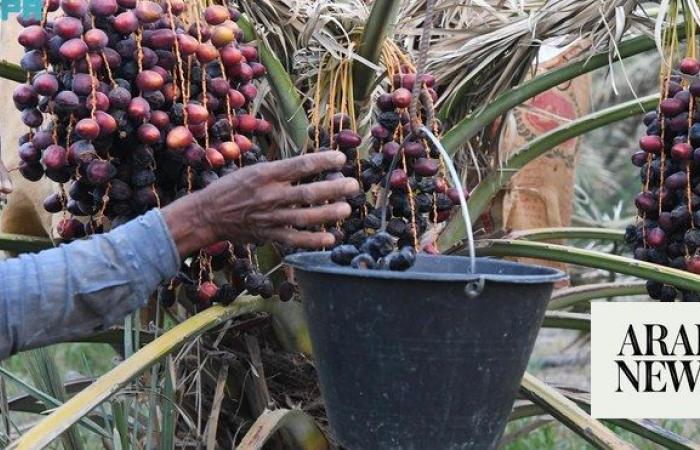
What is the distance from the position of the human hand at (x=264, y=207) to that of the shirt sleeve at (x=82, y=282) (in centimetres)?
4

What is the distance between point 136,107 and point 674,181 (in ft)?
3.13

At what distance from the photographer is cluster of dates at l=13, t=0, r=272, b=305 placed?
1730 mm

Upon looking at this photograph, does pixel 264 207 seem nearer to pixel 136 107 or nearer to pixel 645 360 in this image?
pixel 136 107

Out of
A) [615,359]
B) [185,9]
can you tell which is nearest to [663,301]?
[615,359]

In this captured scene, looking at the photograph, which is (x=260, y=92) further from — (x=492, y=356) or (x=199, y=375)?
A: (x=492, y=356)

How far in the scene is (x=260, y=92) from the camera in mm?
2086

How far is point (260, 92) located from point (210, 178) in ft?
1.08

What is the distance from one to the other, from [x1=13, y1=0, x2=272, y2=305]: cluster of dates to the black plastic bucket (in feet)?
1.02

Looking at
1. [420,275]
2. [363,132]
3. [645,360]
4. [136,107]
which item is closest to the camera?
[420,275]

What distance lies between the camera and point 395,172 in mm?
1884

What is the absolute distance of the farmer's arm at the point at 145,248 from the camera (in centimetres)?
155

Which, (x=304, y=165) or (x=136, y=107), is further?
(x=136, y=107)

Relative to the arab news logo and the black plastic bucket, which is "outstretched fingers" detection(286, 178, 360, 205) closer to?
the black plastic bucket

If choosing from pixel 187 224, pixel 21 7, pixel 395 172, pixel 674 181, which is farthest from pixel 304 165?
pixel 21 7
